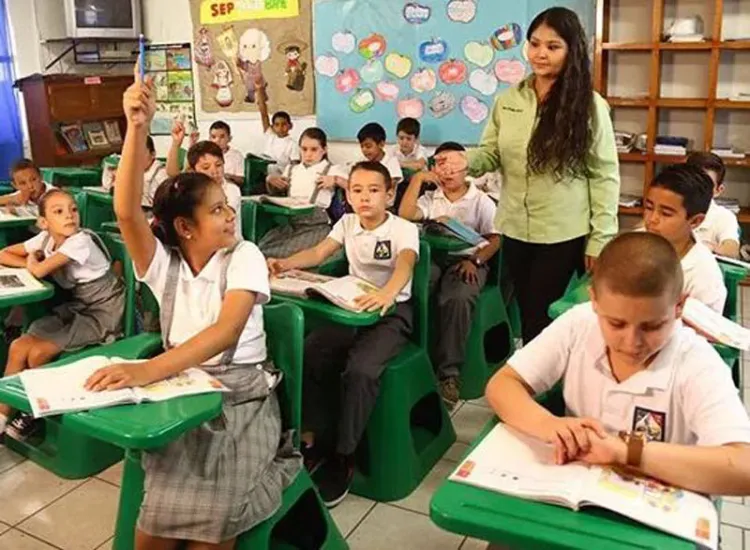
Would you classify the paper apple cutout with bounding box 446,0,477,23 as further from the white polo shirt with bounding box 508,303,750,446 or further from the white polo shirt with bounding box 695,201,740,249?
the white polo shirt with bounding box 508,303,750,446

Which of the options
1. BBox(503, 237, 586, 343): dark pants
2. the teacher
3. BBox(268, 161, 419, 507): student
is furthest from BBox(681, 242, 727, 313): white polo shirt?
BBox(268, 161, 419, 507): student

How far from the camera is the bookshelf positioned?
180 inches

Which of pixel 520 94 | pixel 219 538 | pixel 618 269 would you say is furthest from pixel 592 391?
pixel 520 94

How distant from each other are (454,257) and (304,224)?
4.25 feet

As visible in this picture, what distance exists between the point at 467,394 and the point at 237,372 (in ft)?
5.07

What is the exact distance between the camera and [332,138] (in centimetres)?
609

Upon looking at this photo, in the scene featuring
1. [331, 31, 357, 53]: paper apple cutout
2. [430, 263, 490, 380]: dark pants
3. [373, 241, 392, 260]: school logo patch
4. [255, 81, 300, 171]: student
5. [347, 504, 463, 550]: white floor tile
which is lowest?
[347, 504, 463, 550]: white floor tile

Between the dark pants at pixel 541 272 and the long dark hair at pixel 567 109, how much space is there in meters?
0.25

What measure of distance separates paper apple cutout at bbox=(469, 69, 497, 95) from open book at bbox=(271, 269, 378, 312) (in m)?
3.27

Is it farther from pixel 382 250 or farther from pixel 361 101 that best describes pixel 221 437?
pixel 361 101

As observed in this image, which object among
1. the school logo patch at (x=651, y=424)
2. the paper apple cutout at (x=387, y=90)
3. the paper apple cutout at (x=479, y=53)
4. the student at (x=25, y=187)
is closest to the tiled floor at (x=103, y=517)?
the school logo patch at (x=651, y=424)

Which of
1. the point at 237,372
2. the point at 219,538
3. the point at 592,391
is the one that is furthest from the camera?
the point at 237,372

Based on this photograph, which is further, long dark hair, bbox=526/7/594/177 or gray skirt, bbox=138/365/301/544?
long dark hair, bbox=526/7/594/177

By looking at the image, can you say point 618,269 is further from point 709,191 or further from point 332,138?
point 332,138
